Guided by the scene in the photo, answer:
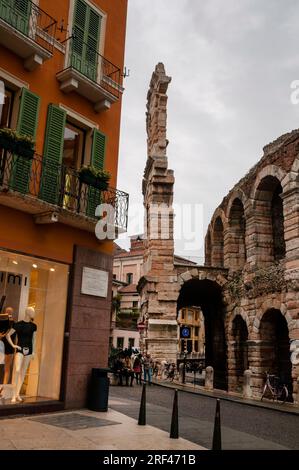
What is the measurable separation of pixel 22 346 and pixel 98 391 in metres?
1.93

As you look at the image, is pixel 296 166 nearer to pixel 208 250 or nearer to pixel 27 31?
pixel 27 31

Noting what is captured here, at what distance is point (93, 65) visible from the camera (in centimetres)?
1123

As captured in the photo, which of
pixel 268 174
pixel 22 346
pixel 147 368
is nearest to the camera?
pixel 22 346

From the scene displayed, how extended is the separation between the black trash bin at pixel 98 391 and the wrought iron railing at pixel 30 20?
24.2 ft

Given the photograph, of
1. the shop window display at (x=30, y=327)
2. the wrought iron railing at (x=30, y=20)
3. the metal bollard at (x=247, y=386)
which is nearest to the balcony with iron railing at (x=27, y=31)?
the wrought iron railing at (x=30, y=20)

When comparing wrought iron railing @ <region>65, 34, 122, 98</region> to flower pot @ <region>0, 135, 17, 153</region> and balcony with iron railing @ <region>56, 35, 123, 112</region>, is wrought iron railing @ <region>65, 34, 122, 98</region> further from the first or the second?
flower pot @ <region>0, 135, 17, 153</region>

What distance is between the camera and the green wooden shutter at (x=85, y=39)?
10.9m

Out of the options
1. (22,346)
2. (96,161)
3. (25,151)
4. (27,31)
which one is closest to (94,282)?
(22,346)

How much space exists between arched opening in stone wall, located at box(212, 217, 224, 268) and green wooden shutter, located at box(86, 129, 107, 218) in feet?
52.9

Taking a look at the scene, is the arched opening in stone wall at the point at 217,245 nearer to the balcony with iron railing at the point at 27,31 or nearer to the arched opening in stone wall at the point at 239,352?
the arched opening in stone wall at the point at 239,352
